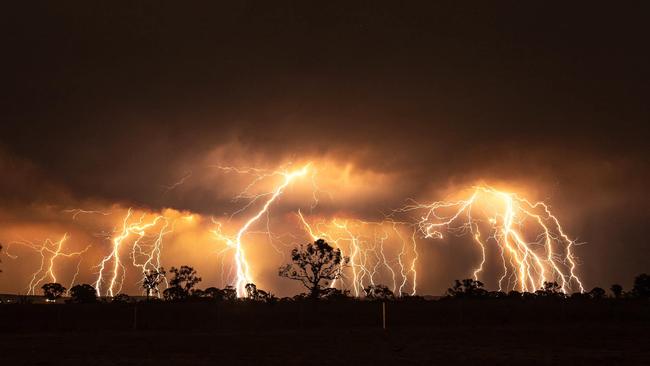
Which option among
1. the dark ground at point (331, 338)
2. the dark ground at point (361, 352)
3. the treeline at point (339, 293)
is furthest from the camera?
the treeline at point (339, 293)

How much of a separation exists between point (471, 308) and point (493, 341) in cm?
1867

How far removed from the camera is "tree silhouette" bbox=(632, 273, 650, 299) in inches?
2596

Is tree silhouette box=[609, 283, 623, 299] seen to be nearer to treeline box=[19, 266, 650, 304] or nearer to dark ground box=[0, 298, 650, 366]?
treeline box=[19, 266, 650, 304]

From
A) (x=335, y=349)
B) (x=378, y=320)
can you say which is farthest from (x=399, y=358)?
(x=378, y=320)

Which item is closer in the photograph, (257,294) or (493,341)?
(493,341)

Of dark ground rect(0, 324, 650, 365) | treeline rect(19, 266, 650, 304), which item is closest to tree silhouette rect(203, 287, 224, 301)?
treeline rect(19, 266, 650, 304)

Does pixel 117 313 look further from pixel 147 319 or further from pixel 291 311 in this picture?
pixel 291 311

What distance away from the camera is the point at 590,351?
620 inches

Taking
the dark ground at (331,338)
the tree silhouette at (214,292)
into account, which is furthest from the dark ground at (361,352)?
the tree silhouette at (214,292)

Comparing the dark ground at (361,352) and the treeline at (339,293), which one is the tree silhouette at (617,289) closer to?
the treeline at (339,293)

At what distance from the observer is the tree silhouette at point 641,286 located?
216ft

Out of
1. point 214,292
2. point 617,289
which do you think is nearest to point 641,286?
point 617,289

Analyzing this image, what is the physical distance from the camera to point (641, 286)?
6719 cm

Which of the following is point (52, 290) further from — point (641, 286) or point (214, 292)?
point (641, 286)
